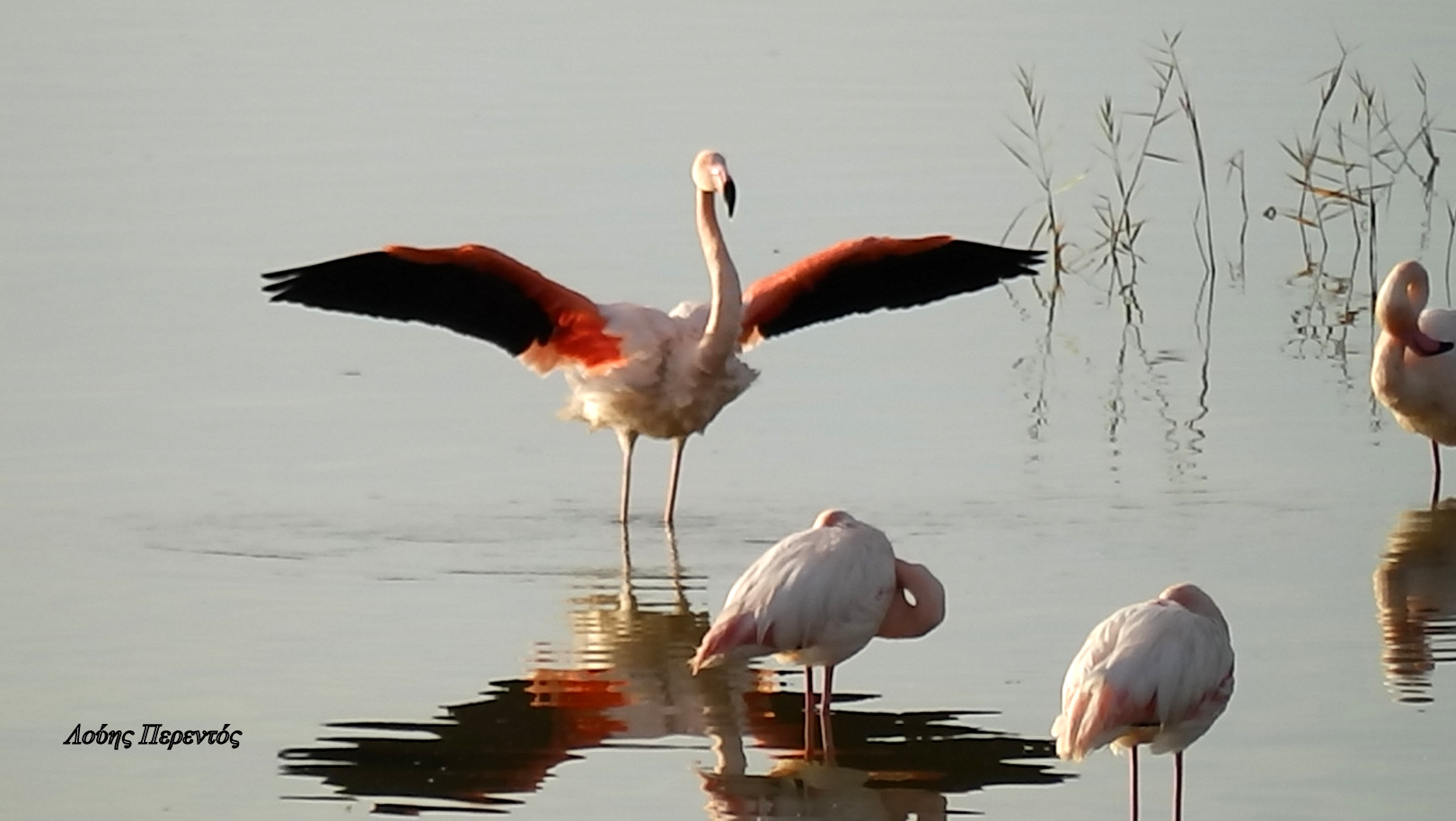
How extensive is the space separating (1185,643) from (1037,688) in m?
1.21

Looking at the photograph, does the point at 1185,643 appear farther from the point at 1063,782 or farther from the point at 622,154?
the point at 622,154

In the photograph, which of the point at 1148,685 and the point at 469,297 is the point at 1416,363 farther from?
the point at 1148,685

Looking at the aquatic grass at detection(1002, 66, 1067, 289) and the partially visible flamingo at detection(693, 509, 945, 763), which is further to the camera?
the aquatic grass at detection(1002, 66, 1067, 289)

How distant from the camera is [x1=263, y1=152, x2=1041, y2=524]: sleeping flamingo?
32.0 feet

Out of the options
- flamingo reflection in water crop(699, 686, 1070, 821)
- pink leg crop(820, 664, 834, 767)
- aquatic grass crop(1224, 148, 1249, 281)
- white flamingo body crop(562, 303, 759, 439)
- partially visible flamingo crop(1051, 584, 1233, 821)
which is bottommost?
flamingo reflection in water crop(699, 686, 1070, 821)

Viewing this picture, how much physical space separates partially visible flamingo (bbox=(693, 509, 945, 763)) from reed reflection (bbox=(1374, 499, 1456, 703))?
1.40 meters

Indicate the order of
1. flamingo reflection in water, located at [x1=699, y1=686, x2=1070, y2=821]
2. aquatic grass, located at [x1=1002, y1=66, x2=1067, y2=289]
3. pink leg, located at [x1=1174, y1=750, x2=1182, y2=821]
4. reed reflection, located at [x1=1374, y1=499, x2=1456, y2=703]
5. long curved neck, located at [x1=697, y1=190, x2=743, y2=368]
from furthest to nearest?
aquatic grass, located at [x1=1002, y1=66, x2=1067, y2=289] < long curved neck, located at [x1=697, y1=190, x2=743, y2=368] < reed reflection, located at [x1=1374, y1=499, x2=1456, y2=703] < flamingo reflection in water, located at [x1=699, y1=686, x2=1070, y2=821] < pink leg, located at [x1=1174, y1=750, x2=1182, y2=821]

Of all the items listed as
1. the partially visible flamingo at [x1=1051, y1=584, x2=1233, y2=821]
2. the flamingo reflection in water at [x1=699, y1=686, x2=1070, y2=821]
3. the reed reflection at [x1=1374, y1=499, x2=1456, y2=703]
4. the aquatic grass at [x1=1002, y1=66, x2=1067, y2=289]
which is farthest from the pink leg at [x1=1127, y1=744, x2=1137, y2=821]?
the aquatic grass at [x1=1002, y1=66, x2=1067, y2=289]

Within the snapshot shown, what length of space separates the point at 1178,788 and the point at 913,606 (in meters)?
1.23

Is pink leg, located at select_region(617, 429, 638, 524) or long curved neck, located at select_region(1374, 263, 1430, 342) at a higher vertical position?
long curved neck, located at select_region(1374, 263, 1430, 342)

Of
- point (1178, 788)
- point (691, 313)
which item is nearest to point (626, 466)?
point (691, 313)

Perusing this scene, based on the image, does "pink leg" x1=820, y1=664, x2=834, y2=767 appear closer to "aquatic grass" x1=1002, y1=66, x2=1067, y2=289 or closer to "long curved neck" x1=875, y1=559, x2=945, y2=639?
"long curved neck" x1=875, y1=559, x2=945, y2=639

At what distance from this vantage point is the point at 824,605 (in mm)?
7188

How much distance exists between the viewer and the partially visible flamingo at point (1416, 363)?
10.2 metres
